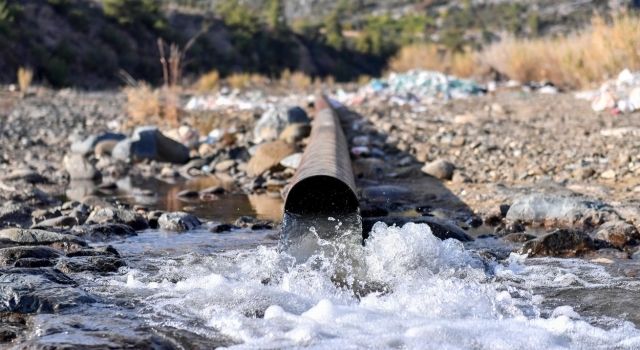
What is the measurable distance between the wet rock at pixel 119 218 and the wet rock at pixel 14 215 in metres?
0.48

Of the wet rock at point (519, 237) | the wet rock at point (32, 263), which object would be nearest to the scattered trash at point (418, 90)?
the wet rock at point (519, 237)

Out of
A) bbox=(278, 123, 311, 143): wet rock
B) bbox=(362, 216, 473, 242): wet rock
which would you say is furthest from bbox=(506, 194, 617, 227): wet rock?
bbox=(278, 123, 311, 143): wet rock

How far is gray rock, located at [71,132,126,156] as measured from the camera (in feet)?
31.3

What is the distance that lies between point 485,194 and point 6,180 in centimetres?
418

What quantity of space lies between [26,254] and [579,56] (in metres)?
10.6

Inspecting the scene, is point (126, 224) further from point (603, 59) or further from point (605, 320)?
point (603, 59)

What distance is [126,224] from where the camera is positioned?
18.8 feet

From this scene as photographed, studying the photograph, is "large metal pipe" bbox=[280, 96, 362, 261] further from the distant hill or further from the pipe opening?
the distant hill

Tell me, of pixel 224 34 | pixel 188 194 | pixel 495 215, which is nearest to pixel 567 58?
pixel 188 194

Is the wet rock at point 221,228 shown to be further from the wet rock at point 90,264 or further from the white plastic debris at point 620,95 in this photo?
the white plastic debris at point 620,95

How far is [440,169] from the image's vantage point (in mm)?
7414

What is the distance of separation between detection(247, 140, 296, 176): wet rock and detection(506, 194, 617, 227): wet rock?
2862mm

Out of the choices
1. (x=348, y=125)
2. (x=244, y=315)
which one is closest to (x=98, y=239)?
(x=244, y=315)

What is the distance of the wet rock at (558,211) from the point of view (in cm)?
546
